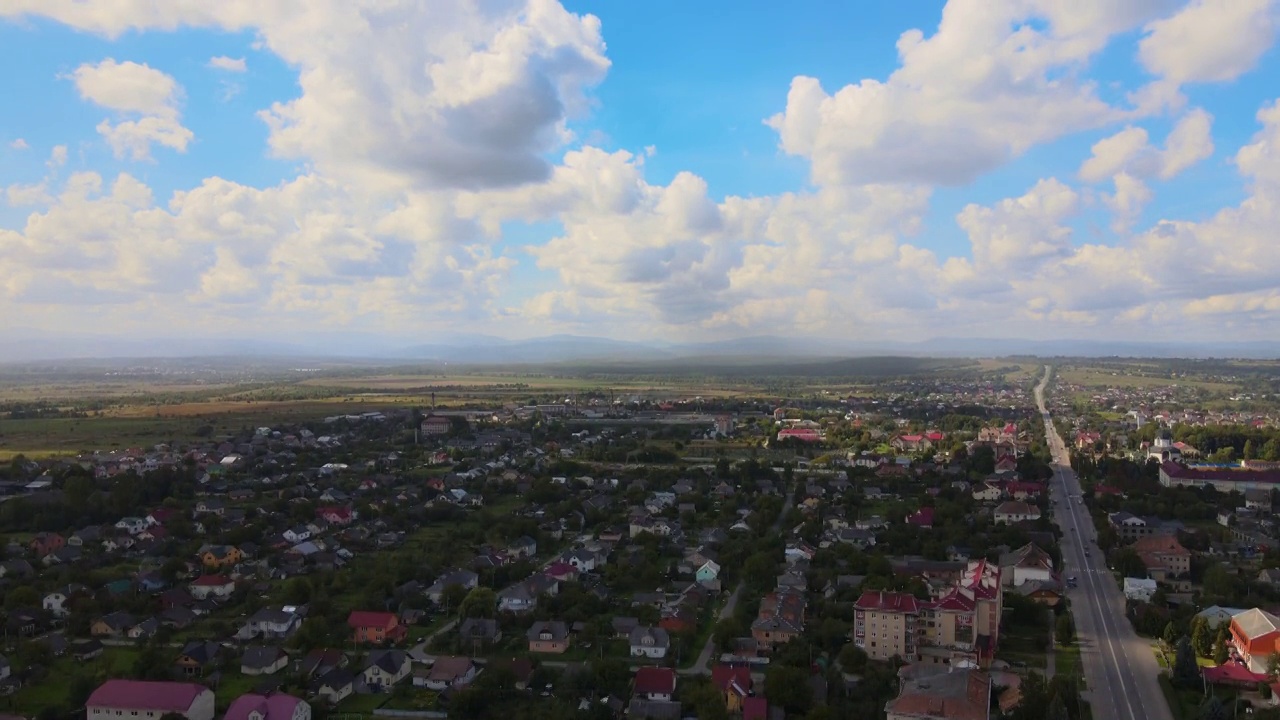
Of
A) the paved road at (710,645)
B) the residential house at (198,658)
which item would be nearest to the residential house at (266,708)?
the residential house at (198,658)

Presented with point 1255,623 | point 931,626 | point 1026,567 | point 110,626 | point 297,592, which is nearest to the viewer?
point 1255,623

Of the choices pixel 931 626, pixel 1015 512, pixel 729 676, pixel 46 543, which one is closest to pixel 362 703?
pixel 729 676

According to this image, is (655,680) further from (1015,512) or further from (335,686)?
(1015,512)

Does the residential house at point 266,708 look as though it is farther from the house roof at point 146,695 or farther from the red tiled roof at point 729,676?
the red tiled roof at point 729,676

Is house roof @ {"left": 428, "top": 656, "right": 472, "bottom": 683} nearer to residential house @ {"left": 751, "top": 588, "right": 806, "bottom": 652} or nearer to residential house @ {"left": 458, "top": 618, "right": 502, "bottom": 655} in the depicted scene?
residential house @ {"left": 458, "top": 618, "right": 502, "bottom": 655}

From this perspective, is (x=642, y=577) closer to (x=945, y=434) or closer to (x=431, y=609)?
(x=431, y=609)

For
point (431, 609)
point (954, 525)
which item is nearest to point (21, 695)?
point (431, 609)

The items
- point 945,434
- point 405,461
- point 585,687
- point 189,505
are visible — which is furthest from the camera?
point 945,434
